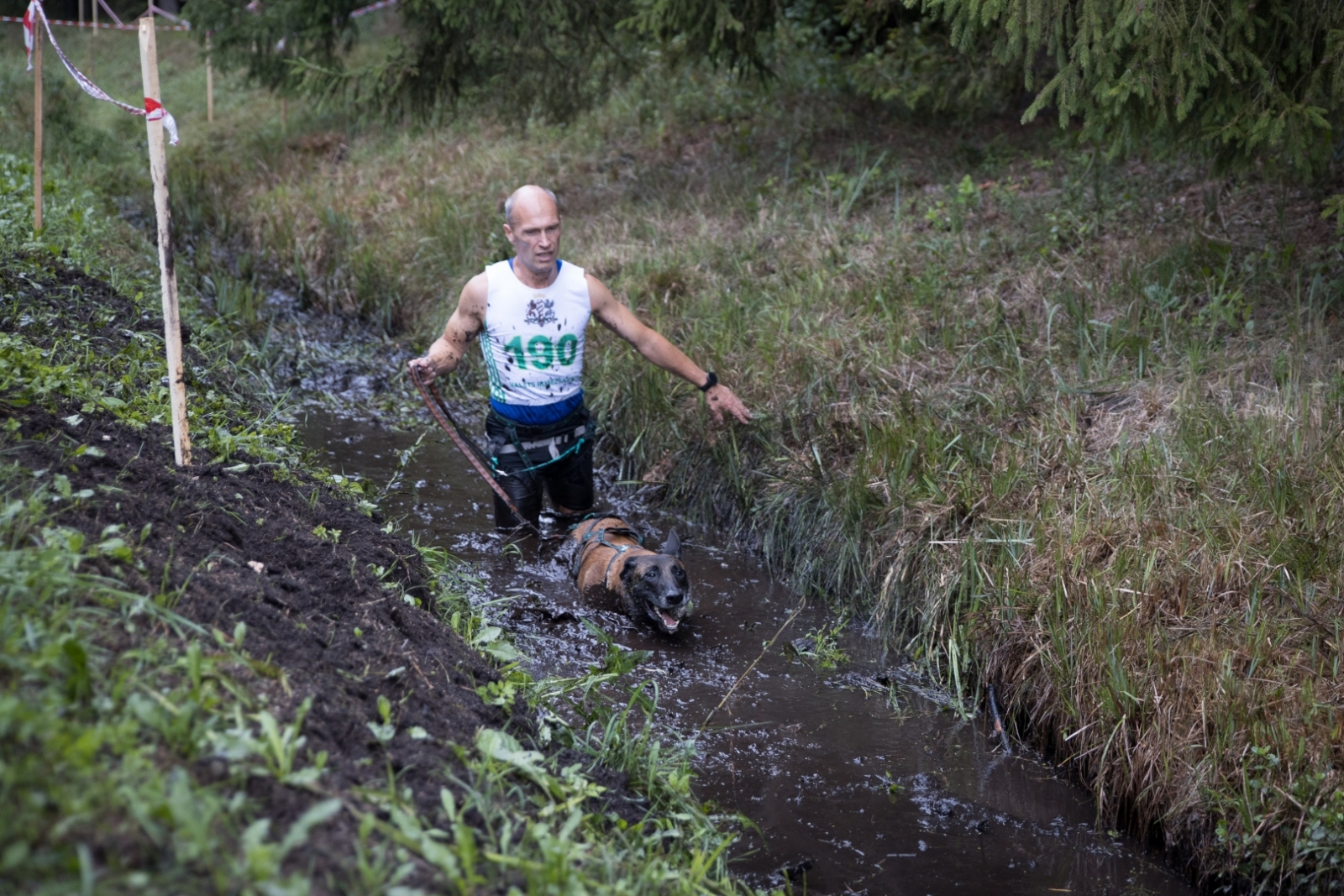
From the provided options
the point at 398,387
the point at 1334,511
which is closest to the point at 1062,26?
the point at 1334,511

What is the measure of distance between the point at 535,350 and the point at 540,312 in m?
0.23

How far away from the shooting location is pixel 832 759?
435 centimetres

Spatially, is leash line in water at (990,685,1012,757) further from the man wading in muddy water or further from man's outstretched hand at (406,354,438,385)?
man's outstretched hand at (406,354,438,385)

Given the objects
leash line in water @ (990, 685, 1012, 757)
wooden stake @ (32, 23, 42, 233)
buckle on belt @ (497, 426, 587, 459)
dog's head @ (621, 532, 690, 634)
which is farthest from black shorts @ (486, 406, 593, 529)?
wooden stake @ (32, 23, 42, 233)

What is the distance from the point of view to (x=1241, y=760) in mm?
3672

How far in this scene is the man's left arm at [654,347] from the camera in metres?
5.86

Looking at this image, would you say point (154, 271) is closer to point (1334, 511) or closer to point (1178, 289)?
point (1178, 289)

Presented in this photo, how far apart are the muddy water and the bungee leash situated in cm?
25

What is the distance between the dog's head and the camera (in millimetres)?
5094

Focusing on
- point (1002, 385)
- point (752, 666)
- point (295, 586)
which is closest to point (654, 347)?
point (752, 666)

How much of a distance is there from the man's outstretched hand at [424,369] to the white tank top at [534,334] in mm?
465

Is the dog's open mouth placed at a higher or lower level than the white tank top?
lower

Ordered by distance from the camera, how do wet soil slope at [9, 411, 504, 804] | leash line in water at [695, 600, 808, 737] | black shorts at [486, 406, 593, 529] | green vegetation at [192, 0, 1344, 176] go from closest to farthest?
wet soil slope at [9, 411, 504, 804] → leash line in water at [695, 600, 808, 737] → green vegetation at [192, 0, 1344, 176] → black shorts at [486, 406, 593, 529]

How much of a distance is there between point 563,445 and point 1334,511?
385 centimetres
